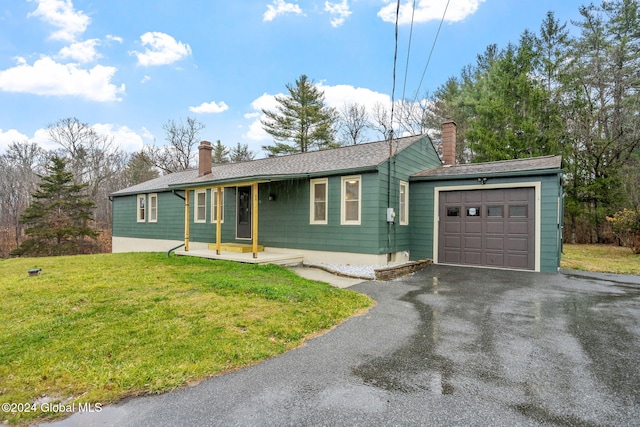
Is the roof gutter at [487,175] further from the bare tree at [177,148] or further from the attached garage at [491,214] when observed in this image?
the bare tree at [177,148]

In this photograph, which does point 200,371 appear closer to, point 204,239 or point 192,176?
point 204,239

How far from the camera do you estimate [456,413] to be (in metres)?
2.23

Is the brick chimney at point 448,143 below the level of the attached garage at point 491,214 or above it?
above

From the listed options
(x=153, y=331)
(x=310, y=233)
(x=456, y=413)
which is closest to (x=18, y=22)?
(x=310, y=233)

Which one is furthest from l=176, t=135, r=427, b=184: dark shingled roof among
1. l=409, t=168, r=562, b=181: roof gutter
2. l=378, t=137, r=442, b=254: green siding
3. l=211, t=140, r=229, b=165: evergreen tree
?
l=211, t=140, r=229, b=165: evergreen tree

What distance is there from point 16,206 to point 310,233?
2579cm

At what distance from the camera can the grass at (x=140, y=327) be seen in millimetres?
2635

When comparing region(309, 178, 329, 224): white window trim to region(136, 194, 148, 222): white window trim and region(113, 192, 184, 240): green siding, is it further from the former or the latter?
region(136, 194, 148, 222): white window trim

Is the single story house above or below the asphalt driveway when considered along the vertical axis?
above

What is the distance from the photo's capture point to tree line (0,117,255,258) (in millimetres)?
18734

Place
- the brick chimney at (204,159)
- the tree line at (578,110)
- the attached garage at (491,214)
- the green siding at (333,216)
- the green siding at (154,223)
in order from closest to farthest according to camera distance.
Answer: the attached garage at (491,214)
the green siding at (333,216)
the green siding at (154,223)
the brick chimney at (204,159)
the tree line at (578,110)

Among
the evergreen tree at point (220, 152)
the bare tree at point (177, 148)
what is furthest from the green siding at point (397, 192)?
the evergreen tree at point (220, 152)

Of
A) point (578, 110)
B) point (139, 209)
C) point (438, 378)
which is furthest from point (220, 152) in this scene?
point (438, 378)

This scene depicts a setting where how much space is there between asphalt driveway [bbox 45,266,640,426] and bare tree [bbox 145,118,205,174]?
2701cm
